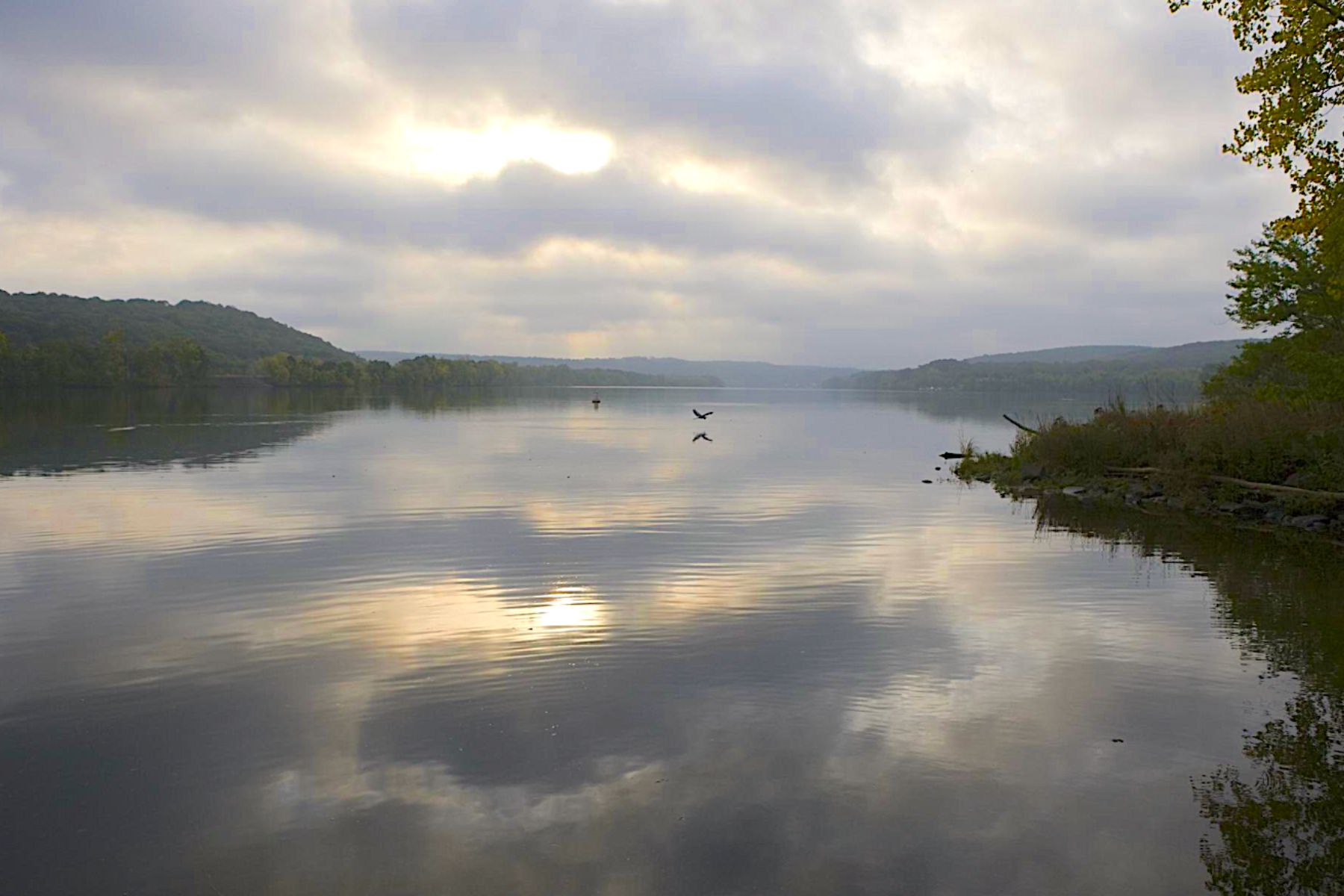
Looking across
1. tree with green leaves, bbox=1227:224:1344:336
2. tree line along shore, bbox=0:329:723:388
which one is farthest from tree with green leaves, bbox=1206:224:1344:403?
tree line along shore, bbox=0:329:723:388

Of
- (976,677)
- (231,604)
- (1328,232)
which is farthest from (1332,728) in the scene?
(1328,232)

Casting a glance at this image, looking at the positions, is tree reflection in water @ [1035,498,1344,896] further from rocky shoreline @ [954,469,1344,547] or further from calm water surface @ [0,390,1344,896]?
rocky shoreline @ [954,469,1344,547]

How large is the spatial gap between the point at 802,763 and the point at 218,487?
27449 millimetres

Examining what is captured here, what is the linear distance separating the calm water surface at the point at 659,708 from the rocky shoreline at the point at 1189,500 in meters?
2.04

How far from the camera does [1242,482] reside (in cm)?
2698

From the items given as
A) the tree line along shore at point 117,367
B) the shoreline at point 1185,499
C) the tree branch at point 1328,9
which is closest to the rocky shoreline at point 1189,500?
the shoreline at point 1185,499

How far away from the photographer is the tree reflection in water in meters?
6.82

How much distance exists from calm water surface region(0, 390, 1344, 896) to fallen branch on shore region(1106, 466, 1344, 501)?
2157 mm

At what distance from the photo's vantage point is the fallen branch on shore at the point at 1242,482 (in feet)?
77.0

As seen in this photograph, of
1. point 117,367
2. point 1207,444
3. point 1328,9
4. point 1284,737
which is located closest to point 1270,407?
point 1207,444

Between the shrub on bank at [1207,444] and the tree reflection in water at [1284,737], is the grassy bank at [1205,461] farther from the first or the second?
the tree reflection in water at [1284,737]

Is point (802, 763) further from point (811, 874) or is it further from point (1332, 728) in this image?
point (1332, 728)

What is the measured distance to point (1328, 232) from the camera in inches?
831

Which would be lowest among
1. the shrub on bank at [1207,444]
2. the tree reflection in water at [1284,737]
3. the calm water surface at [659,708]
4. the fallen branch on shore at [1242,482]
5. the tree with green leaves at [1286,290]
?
the calm water surface at [659,708]
